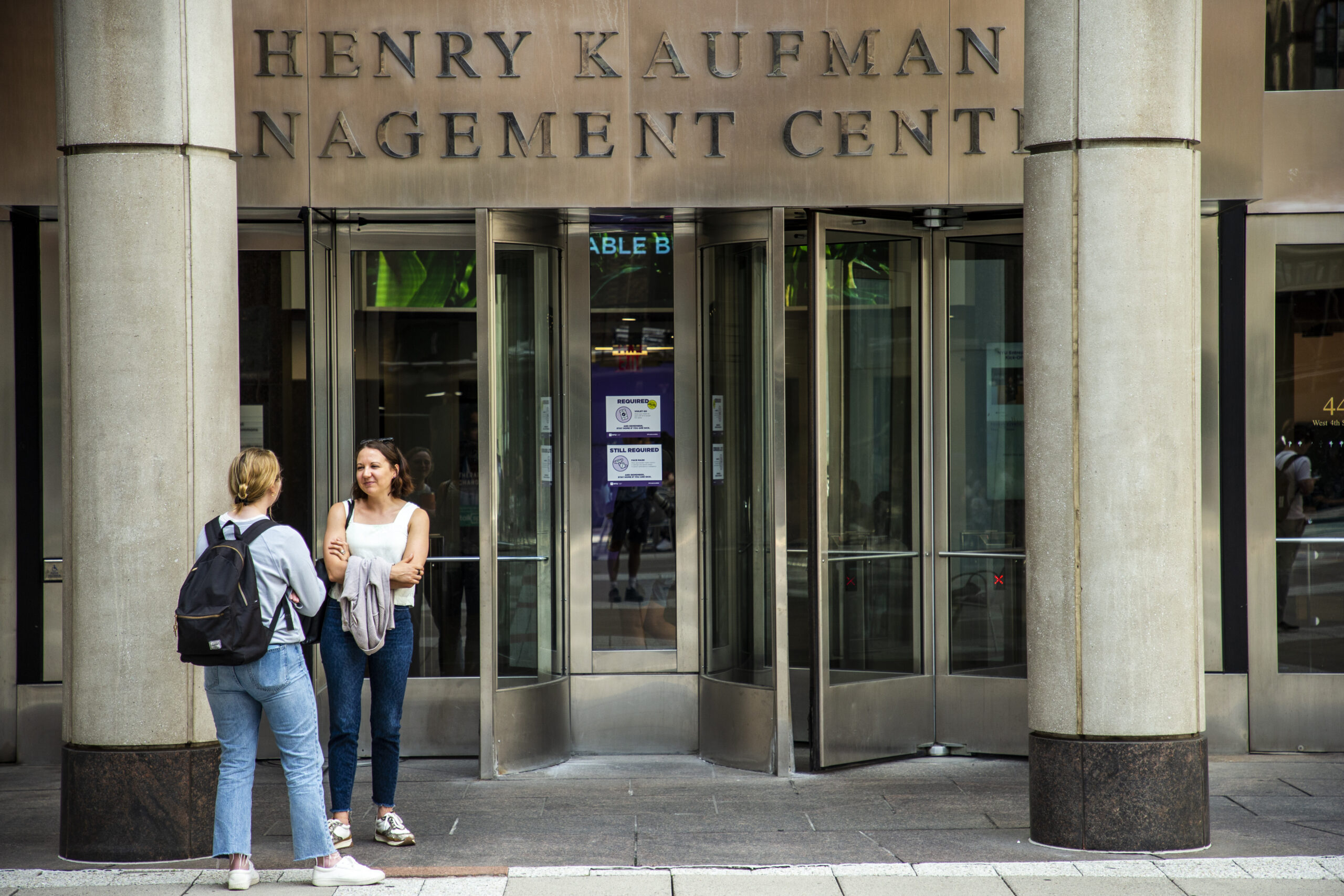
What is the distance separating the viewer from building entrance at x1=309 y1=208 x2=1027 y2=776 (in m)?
7.71

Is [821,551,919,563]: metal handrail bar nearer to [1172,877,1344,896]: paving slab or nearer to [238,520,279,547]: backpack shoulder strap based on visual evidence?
[1172,877,1344,896]: paving slab

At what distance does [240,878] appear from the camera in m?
5.11

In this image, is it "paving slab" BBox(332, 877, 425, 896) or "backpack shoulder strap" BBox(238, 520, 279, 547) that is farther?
"paving slab" BBox(332, 877, 425, 896)

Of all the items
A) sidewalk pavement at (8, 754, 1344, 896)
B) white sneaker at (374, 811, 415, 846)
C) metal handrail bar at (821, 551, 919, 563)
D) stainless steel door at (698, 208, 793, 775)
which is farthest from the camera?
metal handrail bar at (821, 551, 919, 563)

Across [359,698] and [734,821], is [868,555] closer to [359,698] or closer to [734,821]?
[734,821]

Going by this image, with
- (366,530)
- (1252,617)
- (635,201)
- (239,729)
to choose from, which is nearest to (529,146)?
(635,201)

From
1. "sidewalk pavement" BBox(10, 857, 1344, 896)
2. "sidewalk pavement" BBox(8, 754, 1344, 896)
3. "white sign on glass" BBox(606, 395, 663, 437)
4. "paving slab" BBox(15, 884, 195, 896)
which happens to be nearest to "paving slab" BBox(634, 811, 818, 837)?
"sidewalk pavement" BBox(8, 754, 1344, 896)

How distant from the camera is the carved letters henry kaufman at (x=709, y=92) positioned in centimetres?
717

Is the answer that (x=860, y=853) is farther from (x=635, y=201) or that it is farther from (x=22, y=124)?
(x=22, y=124)

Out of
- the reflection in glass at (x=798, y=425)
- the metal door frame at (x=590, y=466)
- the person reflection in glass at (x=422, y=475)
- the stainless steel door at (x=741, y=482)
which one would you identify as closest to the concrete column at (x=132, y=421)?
the person reflection in glass at (x=422, y=475)

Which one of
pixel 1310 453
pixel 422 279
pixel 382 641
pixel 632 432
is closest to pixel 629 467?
pixel 632 432

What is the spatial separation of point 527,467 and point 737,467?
49.2 inches

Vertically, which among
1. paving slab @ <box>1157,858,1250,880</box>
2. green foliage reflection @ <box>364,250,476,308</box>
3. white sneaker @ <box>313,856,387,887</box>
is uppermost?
green foliage reflection @ <box>364,250,476,308</box>

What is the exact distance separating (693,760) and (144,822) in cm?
326
